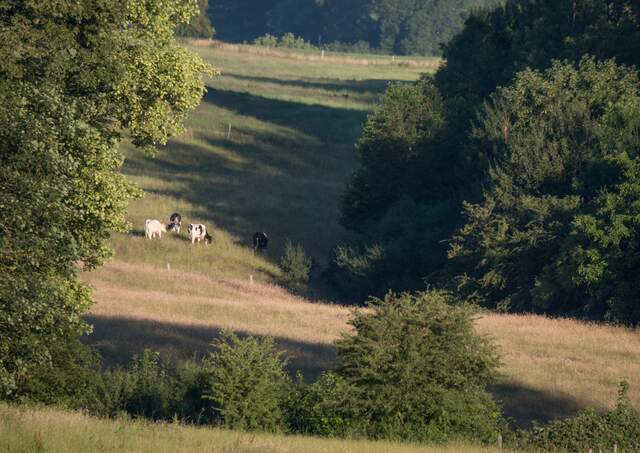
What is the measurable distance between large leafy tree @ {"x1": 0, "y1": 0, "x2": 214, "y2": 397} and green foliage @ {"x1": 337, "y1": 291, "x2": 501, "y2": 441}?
6.10 m

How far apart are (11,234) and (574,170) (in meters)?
43.7

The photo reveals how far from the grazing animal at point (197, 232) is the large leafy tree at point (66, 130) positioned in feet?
133

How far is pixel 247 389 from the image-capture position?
24.5 m

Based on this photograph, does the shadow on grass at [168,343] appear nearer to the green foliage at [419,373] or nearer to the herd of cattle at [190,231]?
the green foliage at [419,373]

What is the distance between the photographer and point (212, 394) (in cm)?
2550

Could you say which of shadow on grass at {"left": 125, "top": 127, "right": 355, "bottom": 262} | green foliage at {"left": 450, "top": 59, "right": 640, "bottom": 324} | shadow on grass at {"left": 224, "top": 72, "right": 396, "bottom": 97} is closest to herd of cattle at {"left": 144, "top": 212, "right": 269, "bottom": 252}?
shadow on grass at {"left": 125, "top": 127, "right": 355, "bottom": 262}

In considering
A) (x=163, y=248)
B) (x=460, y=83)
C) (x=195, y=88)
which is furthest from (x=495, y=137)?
(x=195, y=88)

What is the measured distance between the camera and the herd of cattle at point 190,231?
66.9 metres

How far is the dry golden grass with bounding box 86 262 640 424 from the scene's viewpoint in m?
33.2

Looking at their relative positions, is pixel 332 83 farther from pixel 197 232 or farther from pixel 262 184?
pixel 197 232

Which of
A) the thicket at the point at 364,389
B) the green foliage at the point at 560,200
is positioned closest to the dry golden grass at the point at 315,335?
the green foliage at the point at 560,200

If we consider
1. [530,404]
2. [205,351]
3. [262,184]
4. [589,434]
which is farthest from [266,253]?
[589,434]

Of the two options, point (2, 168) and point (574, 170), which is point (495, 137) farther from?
point (2, 168)

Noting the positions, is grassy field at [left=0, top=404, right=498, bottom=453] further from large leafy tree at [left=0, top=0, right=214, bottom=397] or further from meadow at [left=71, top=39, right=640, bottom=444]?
large leafy tree at [left=0, top=0, right=214, bottom=397]
